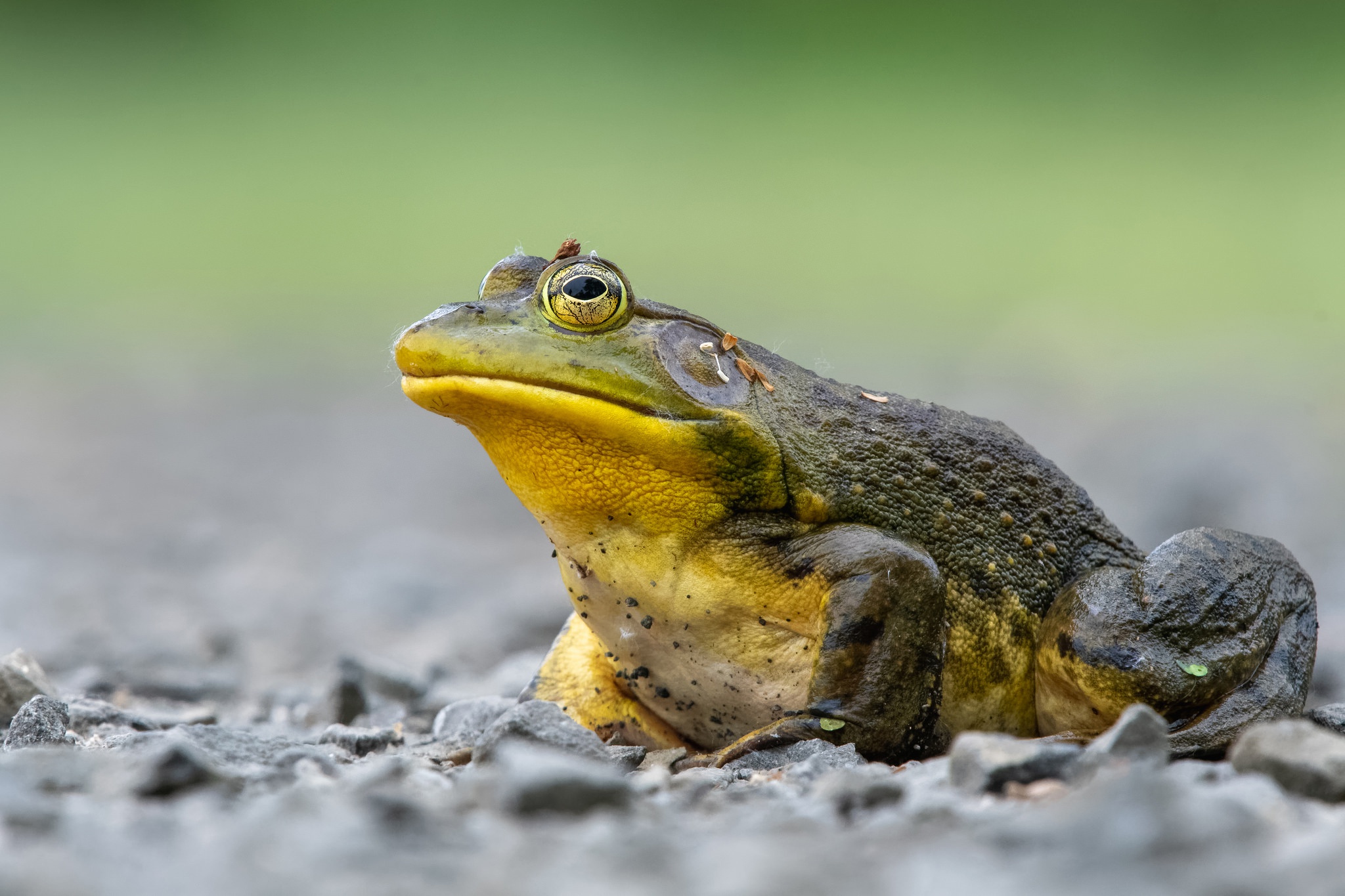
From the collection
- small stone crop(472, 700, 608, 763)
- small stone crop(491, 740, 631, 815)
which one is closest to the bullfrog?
small stone crop(472, 700, 608, 763)

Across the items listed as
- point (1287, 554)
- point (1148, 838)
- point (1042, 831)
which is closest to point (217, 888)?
point (1042, 831)

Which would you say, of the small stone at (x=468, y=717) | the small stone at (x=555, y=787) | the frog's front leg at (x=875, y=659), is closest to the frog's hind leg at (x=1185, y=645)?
the frog's front leg at (x=875, y=659)

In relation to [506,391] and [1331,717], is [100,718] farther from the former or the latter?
[1331,717]

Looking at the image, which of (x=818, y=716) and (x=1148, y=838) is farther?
(x=818, y=716)

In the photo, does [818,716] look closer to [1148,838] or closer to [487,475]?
[1148,838]

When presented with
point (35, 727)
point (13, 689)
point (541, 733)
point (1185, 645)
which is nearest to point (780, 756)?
point (541, 733)
